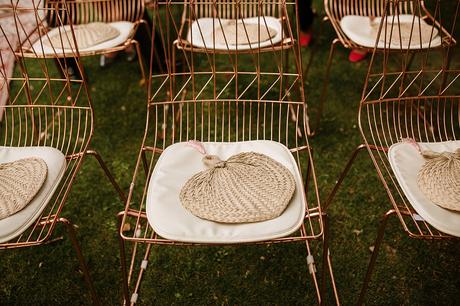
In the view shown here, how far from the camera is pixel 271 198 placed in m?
1.21

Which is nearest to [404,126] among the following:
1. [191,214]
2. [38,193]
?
[191,214]

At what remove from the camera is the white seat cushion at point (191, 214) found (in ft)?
3.67

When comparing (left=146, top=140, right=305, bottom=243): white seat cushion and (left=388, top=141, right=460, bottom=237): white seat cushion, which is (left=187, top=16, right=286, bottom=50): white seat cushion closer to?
(left=146, top=140, right=305, bottom=243): white seat cushion

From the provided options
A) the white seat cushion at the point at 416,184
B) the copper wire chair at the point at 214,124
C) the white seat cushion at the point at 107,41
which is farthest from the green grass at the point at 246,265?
the white seat cushion at the point at 107,41

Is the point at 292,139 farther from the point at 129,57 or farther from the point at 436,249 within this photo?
the point at 129,57

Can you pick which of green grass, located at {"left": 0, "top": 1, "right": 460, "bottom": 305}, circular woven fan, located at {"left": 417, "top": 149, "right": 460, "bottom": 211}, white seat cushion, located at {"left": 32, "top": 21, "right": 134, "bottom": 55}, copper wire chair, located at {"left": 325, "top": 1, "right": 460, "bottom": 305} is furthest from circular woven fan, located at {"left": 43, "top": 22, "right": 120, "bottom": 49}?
circular woven fan, located at {"left": 417, "top": 149, "right": 460, "bottom": 211}

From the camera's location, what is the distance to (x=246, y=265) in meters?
1.76

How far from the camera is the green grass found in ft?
5.40

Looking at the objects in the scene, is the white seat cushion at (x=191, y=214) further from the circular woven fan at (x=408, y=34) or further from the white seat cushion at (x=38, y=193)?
the circular woven fan at (x=408, y=34)

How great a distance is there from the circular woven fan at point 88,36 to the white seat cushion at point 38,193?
0.83 meters

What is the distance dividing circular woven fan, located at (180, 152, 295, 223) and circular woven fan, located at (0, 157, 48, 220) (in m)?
0.47

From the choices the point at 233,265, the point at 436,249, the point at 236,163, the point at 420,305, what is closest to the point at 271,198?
the point at 236,163

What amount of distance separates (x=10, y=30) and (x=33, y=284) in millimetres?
2155

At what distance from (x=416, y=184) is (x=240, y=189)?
1.82ft
